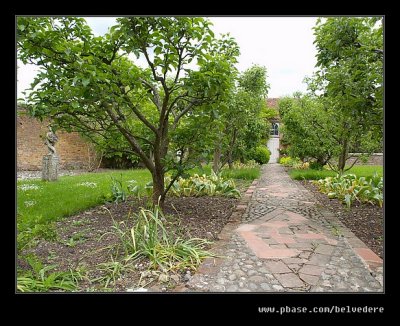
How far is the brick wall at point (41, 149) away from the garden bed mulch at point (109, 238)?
9771 millimetres

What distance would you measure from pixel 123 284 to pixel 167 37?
2403mm

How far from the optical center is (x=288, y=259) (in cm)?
288

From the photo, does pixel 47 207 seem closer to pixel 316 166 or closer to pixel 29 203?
pixel 29 203

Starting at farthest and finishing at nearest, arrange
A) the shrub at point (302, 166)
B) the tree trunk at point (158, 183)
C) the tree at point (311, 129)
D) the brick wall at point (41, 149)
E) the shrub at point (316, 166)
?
1. the shrub at point (302, 166)
2. the brick wall at point (41, 149)
3. the shrub at point (316, 166)
4. the tree at point (311, 129)
5. the tree trunk at point (158, 183)

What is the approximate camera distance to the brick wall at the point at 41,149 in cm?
1399

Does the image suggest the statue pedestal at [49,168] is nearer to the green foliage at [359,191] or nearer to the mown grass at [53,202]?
the mown grass at [53,202]

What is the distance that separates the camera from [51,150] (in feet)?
30.8

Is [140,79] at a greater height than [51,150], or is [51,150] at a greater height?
[140,79]

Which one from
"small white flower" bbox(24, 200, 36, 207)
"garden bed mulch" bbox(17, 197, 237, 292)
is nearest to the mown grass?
"small white flower" bbox(24, 200, 36, 207)

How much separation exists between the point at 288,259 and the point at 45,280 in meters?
2.08

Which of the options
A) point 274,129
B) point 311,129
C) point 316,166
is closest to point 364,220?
point 311,129

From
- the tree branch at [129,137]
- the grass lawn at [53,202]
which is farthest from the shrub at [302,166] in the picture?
the tree branch at [129,137]
